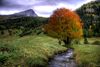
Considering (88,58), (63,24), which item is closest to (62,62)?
(88,58)

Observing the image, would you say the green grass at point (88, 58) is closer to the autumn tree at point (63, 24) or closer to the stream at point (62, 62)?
the stream at point (62, 62)

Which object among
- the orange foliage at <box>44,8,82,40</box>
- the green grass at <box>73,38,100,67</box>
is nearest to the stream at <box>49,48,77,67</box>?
the green grass at <box>73,38,100,67</box>

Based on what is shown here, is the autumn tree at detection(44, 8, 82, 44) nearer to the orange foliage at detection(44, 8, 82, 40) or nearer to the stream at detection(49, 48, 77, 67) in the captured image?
the orange foliage at detection(44, 8, 82, 40)

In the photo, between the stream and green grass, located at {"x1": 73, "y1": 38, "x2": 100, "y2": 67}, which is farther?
the stream

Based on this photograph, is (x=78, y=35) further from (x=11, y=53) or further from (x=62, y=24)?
(x=11, y=53)

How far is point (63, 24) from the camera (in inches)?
2933

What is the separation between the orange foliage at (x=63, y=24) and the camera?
244ft

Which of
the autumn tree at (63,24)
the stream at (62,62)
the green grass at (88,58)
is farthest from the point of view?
the autumn tree at (63,24)

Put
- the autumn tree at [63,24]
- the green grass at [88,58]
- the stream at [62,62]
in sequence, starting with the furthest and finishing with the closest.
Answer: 1. the autumn tree at [63,24]
2. the stream at [62,62]
3. the green grass at [88,58]

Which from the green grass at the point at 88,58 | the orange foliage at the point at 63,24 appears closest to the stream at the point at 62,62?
the green grass at the point at 88,58

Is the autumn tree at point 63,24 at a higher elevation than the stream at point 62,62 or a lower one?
higher

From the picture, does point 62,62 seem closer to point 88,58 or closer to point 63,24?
point 88,58

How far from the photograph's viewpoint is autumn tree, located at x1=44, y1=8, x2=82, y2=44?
7450cm

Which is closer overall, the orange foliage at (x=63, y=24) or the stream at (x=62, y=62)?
the stream at (x=62, y=62)
